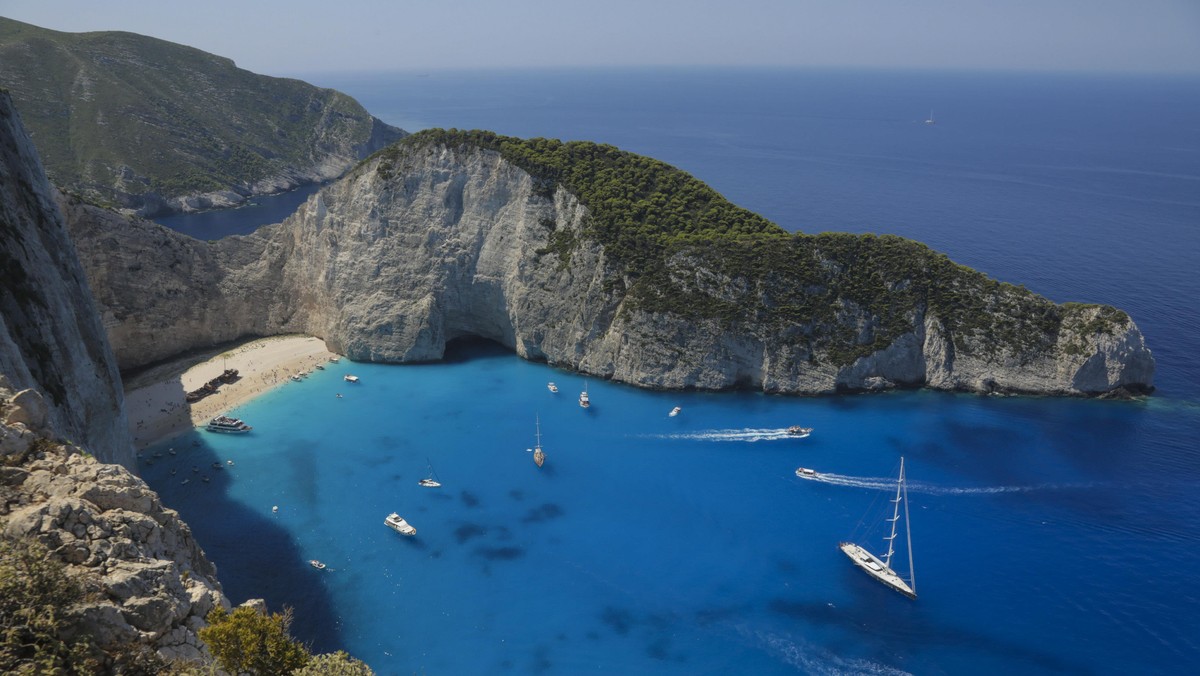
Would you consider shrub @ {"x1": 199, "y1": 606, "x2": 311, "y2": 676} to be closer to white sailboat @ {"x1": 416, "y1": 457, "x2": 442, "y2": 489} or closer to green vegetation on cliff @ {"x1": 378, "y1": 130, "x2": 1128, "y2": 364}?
white sailboat @ {"x1": 416, "y1": 457, "x2": 442, "y2": 489}

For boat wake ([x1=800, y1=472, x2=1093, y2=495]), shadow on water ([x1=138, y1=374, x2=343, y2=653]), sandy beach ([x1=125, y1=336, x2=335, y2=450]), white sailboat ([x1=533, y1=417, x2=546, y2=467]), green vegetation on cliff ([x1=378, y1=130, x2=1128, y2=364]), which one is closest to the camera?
shadow on water ([x1=138, y1=374, x2=343, y2=653])

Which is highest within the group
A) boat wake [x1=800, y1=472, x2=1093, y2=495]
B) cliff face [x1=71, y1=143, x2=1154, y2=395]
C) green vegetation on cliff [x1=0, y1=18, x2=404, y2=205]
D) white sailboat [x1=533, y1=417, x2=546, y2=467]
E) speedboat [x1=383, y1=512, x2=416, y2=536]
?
green vegetation on cliff [x1=0, y1=18, x2=404, y2=205]

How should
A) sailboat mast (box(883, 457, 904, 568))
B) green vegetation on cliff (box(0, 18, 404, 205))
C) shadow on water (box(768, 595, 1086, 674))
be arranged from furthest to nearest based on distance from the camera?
1. green vegetation on cliff (box(0, 18, 404, 205))
2. sailboat mast (box(883, 457, 904, 568))
3. shadow on water (box(768, 595, 1086, 674))

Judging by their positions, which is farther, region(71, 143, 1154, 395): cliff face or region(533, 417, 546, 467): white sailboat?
region(71, 143, 1154, 395): cliff face

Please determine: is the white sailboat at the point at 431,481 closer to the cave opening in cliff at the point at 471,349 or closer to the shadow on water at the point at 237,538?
the shadow on water at the point at 237,538

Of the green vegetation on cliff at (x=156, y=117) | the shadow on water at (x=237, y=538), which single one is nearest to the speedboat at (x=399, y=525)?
the shadow on water at (x=237, y=538)

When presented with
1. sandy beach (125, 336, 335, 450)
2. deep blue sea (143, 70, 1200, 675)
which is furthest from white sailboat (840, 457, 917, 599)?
sandy beach (125, 336, 335, 450)

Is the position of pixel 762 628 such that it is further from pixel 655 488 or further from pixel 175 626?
pixel 175 626
